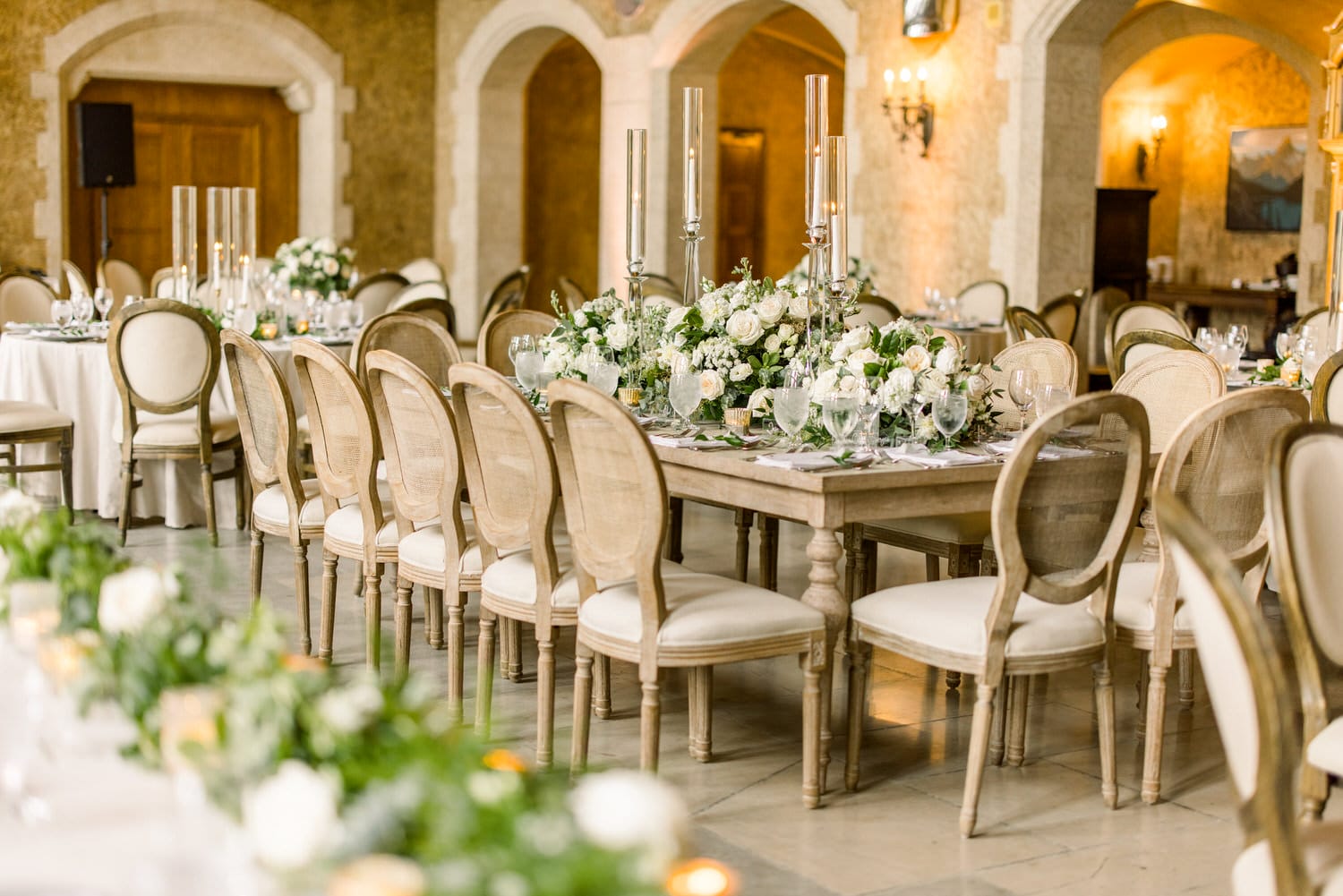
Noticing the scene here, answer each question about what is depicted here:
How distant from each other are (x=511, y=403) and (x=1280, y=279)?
1103cm

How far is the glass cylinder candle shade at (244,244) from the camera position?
7.64 metres

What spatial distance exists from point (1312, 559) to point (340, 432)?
2.61 meters

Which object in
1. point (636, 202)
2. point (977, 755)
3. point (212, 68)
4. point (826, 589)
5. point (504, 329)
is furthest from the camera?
point (212, 68)

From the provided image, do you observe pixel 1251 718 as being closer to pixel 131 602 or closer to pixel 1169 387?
pixel 131 602

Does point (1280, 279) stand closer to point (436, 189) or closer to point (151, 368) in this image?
point (436, 189)

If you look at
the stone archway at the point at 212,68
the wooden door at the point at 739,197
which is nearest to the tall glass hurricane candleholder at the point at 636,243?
the stone archway at the point at 212,68

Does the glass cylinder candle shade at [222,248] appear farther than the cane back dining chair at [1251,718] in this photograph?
Yes

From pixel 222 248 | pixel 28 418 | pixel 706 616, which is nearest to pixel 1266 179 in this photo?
pixel 222 248

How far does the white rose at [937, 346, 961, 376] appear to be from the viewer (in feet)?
12.7

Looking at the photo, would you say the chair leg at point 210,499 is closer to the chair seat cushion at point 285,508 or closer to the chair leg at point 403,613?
the chair seat cushion at point 285,508

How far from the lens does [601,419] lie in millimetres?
3342

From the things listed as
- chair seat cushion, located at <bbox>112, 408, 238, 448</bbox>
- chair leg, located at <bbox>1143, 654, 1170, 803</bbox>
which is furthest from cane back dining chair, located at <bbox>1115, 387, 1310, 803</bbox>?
chair seat cushion, located at <bbox>112, 408, 238, 448</bbox>

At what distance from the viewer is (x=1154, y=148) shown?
1475 centimetres

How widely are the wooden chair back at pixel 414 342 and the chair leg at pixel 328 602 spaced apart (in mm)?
1212
